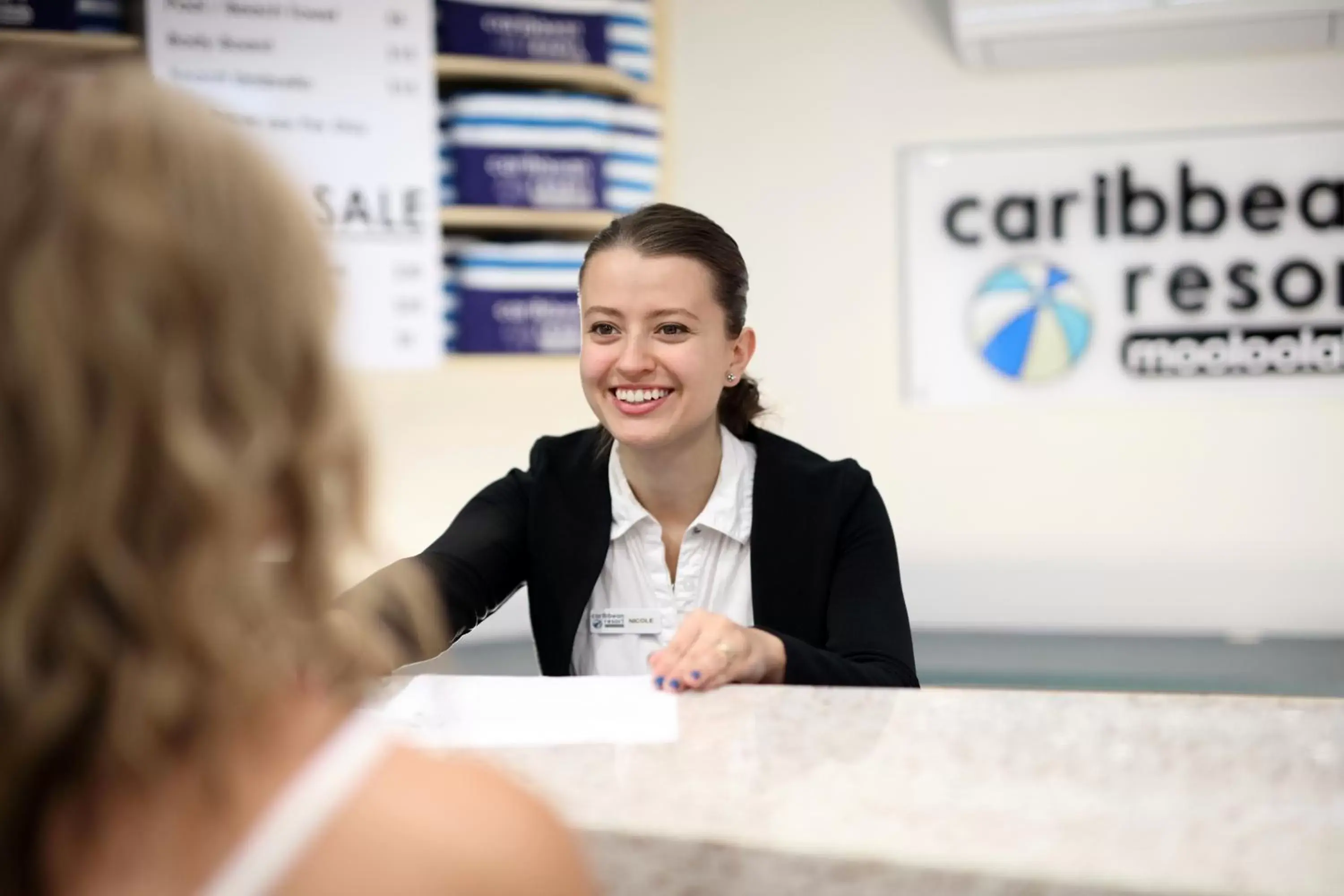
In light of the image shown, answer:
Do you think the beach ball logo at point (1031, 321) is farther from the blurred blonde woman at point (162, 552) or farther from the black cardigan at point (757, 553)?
the blurred blonde woman at point (162, 552)

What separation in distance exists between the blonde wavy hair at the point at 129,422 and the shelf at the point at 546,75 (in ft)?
11.0

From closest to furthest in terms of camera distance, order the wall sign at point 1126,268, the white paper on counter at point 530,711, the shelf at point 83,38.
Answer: the white paper on counter at point 530,711 < the shelf at point 83,38 < the wall sign at point 1126,268

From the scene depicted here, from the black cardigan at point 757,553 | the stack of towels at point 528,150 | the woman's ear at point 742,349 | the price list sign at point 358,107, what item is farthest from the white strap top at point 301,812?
the stack of towels at point 528,150

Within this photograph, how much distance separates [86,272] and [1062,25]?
389 centimetres

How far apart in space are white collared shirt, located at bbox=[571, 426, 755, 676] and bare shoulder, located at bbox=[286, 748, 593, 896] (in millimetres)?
1364

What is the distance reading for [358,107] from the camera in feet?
11.3

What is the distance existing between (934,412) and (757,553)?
2.62 m

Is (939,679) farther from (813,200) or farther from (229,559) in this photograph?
(229,559)

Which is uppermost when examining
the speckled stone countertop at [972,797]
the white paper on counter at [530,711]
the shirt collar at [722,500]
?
the shirt collar at [722,500]

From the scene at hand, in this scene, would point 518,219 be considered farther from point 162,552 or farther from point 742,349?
point 162,552

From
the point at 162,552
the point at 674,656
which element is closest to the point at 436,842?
the point at 162,552

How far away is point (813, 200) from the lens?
4371 mm

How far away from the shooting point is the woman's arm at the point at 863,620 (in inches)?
61.1

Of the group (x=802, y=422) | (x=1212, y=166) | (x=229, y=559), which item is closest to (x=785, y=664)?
(x=229, y=559)
